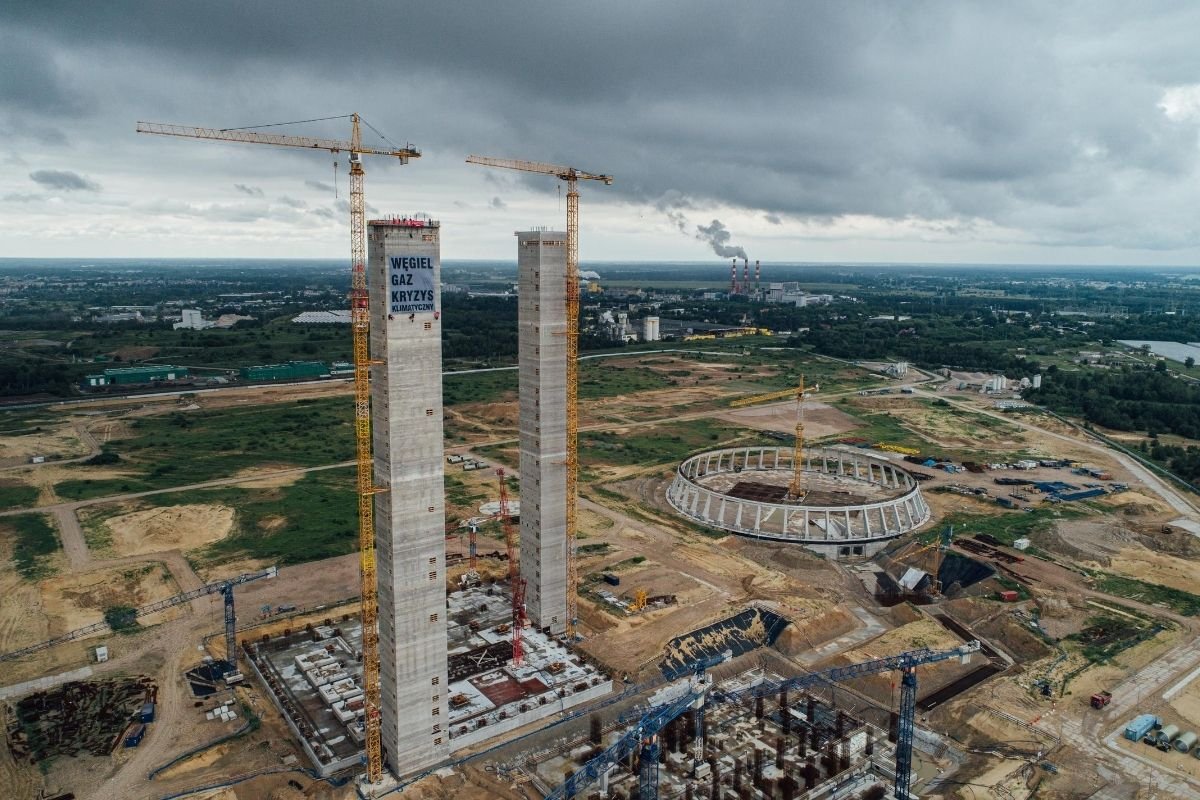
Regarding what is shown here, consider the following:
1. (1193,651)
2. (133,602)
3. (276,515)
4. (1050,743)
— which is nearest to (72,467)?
(276,515)

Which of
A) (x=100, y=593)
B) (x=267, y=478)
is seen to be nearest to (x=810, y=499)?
(x=267, y=478)

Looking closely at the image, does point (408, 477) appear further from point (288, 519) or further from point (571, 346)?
point (288, 519)

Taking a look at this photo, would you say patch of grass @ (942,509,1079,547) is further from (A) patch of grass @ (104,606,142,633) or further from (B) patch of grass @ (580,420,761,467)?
(A) patch of grass @ (104,606,142,633)

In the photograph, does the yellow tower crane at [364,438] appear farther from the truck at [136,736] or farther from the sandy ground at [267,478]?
the sandy ground at [267,478]

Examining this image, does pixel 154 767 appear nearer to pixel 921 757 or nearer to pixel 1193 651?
pixel 921 757

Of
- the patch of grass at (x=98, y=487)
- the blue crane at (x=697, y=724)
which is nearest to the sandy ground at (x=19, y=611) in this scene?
the patch of grass at (x=98, y=487)

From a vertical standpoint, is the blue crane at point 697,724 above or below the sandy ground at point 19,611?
above
